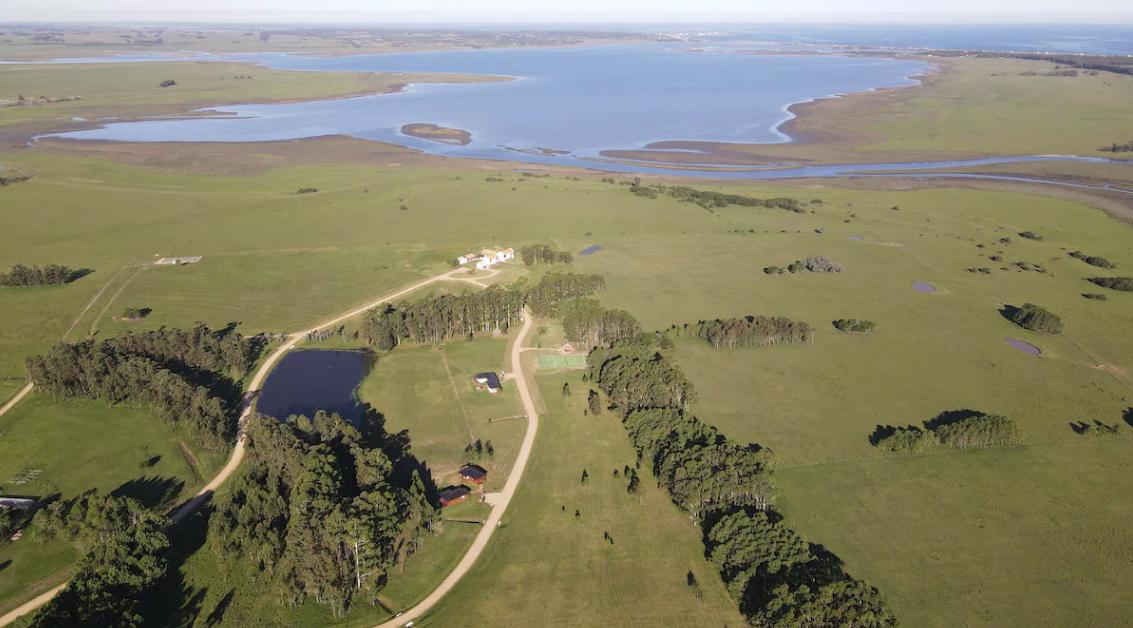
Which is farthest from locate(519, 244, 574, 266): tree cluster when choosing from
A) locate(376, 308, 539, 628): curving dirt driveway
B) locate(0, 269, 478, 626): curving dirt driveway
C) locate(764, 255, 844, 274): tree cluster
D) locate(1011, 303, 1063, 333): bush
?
locate(1011, 303, 1063, 333): bush

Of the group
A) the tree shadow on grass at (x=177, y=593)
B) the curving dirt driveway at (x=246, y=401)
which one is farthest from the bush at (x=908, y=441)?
the tree shadow on grass at (x=177, y=593)

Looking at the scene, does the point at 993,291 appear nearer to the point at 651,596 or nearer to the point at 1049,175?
the point at 651,596

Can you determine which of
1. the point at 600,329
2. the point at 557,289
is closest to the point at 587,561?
the point at 600,329

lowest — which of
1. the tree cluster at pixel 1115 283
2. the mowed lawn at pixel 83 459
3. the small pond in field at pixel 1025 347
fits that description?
the mowed lawn at pixel 83 459

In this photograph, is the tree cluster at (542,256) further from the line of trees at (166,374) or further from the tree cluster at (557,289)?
the line of trees at (166,374)

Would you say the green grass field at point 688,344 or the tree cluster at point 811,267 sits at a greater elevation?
the tree cluster at point 811,267

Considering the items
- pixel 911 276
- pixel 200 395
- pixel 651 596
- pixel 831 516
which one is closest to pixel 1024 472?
pixel 831 516

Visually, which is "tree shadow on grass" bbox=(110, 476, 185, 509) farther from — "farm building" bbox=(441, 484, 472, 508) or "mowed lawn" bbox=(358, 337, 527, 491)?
"farm building" bbox=(441, 484, 472, 508)
